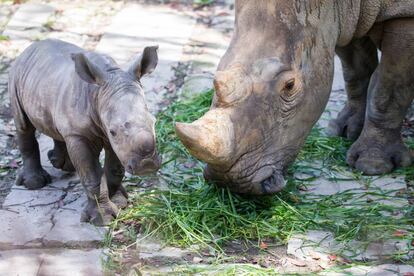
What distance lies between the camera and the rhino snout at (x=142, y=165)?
457 centimetres

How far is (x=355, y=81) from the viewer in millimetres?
6168

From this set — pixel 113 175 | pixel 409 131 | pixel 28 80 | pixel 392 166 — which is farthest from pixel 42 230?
pixel 409 131

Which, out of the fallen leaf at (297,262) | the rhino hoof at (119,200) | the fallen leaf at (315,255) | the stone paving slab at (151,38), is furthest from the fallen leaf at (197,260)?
the stone paving slab at (151,38)

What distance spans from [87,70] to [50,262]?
949mm

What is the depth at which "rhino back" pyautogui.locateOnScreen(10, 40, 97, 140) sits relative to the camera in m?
4.94

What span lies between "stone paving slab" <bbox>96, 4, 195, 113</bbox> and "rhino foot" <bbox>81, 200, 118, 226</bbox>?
1817 millimetres

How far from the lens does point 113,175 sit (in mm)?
5129

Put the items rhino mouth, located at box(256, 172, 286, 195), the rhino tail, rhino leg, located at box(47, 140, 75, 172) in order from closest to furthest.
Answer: rhino mouth, located at box(256, 172, 286, 195)
the rhino tail
rhino leg, located at box(47, 140, 75, 172)

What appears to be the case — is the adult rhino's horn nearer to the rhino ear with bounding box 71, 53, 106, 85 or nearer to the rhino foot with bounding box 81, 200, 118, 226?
the rhino ear with bounding box 71, 53, 106, 85

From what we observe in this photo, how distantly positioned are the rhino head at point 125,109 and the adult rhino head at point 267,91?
0.26m

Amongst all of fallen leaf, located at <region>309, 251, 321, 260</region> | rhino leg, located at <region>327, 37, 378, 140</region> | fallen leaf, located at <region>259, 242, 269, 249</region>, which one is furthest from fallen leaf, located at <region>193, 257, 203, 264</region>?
rhino leg, located at <region>327, 37, 378, 140</region>

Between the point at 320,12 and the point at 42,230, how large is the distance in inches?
69.9

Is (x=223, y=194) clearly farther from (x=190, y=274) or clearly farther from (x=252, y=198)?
(x=190, y=274)

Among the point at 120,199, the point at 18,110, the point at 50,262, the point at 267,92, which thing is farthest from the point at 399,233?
the point at 18,110
